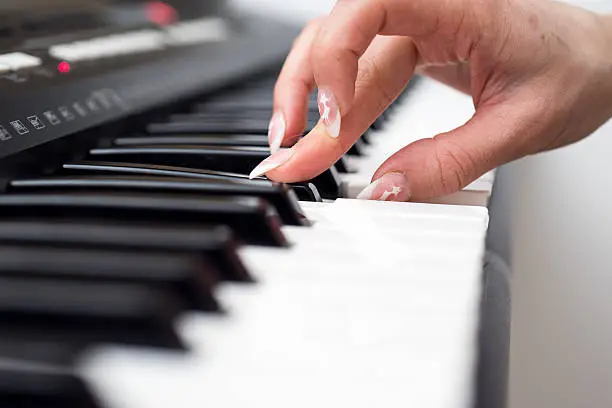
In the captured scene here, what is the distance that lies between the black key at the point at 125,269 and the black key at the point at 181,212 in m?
0.06

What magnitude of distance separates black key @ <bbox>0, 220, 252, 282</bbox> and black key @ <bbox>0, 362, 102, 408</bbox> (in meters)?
0.11

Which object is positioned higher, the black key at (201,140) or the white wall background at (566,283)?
the black key at (201,140)

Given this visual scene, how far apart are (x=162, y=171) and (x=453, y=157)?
0.24m

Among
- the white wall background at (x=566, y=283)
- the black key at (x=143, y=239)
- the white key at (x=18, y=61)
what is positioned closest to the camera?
the black key at (x=143, y=239)

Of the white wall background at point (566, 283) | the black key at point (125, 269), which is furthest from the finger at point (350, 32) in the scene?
the white wall background at point (566, 283)

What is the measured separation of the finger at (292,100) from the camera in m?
0.67

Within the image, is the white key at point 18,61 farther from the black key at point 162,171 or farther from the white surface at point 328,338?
the white surface at point 328,338

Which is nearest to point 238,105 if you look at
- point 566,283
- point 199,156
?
point 199,156

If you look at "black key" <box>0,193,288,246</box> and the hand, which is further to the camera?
the hand

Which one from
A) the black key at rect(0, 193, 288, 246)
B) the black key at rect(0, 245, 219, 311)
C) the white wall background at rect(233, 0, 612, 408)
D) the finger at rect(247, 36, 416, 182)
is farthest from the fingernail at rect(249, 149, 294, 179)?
the white wall background at rect(233, 0, 612, 408)

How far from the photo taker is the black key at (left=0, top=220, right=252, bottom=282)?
0.36m

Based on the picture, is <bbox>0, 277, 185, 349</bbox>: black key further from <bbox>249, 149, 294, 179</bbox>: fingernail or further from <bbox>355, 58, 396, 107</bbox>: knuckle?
<bbox>355, 58, 396, 107</bbox>: knuckle

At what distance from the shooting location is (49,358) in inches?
10.5

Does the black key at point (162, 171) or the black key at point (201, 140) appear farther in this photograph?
the black key at point (201, 140)
